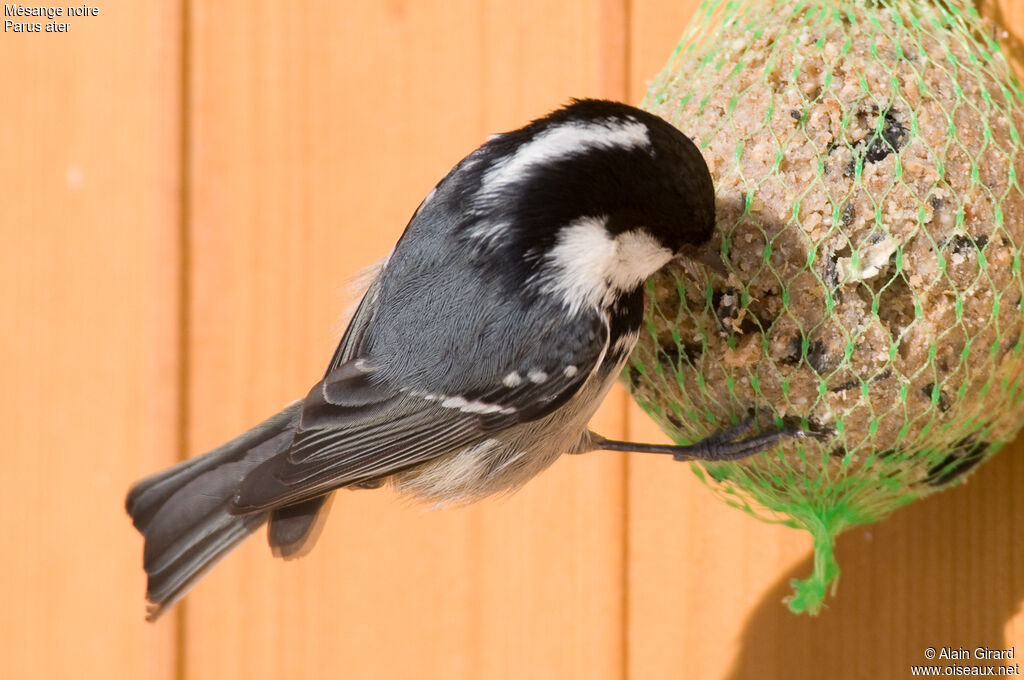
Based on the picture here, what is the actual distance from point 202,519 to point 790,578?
71cm

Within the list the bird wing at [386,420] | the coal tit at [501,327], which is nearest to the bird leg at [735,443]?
the coal tit at [501,327]

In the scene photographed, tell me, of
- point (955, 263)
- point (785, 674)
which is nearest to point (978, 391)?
point (955, 263)

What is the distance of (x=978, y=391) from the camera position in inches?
37.3

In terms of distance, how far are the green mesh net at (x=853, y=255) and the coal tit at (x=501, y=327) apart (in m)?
0.05

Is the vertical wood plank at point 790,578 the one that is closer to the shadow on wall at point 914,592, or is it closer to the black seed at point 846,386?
the shadow on wall at point 914,592

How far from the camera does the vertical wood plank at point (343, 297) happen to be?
1433 mm

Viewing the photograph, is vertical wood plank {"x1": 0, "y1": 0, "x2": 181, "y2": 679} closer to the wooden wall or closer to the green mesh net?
the wooden wall

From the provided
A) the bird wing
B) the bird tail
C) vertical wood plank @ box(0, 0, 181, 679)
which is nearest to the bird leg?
the bird wing

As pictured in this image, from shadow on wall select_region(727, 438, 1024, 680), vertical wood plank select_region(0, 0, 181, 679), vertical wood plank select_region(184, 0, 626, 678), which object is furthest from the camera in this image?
vertical wood plank select_region(0, 0, 181, 679)

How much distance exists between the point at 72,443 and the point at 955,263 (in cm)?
150

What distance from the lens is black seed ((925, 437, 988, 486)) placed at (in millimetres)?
1043

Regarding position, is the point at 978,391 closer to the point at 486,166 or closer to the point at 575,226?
the point at 575,226

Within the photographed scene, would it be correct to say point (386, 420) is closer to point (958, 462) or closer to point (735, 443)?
point (735, 443)

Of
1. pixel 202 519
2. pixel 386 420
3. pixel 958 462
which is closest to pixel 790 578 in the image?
pixel 958 462
